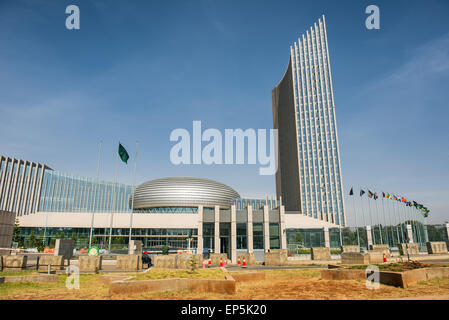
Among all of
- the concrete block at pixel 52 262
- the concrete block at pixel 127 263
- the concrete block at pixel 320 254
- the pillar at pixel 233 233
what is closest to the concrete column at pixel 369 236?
the concrete block at pixel 320 254

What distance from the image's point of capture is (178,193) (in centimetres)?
11188

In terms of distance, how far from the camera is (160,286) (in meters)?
11.6

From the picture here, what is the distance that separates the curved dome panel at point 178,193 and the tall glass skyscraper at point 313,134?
125 feet

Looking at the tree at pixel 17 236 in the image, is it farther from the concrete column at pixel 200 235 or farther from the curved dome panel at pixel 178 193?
the concrete column at pixel 200 235

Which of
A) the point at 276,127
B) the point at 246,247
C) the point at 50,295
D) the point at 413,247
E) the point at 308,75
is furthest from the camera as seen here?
the point at 276,127

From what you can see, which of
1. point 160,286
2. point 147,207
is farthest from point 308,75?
point 160,286

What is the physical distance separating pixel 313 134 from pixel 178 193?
65.6 meters

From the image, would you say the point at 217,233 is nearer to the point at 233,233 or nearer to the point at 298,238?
the point at 233,233

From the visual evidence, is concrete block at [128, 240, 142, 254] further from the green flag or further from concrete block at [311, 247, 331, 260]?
concrete block at [311, 247, 331, 260]

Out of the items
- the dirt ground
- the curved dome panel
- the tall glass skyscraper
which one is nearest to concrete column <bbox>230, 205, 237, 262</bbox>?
the dirt ground

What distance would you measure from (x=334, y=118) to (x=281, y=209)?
271ft

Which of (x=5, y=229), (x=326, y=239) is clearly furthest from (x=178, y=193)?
(x=5, y=229)

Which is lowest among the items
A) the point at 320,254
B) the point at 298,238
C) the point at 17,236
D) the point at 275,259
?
the point at 320,254
